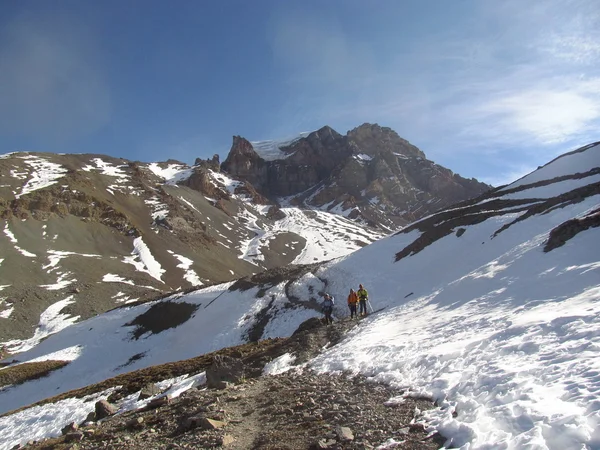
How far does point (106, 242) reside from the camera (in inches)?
4552

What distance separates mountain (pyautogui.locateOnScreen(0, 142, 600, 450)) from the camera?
26.0 feet

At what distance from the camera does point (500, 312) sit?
1638 centimetres

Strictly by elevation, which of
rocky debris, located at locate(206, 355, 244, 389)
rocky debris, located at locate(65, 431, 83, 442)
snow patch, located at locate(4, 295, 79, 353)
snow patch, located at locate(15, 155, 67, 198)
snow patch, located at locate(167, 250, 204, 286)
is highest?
snow patch, located at locate(15, 155, 67, 198)

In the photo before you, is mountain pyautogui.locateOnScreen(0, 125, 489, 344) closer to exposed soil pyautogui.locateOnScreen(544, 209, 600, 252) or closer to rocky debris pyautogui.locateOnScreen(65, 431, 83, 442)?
rocky debris pyautogui.locateOnScreen(65, 431, 83, 442)

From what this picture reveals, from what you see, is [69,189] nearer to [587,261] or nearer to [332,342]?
[332,342]

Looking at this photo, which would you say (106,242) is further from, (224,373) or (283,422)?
(283,422)

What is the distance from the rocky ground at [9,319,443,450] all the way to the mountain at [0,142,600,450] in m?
0.28

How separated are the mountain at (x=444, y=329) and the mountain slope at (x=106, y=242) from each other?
1028 inches

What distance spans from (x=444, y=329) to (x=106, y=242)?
11873cm

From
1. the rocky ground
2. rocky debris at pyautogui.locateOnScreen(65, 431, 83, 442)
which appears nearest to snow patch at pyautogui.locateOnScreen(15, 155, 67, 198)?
rocky debris at pyautogui.locateOnScreen(65, 431, 83, 442)

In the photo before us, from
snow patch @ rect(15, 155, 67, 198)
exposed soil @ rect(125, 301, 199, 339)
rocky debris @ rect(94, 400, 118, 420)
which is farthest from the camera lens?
snow patch @ rect(15, 155, 67, 198)

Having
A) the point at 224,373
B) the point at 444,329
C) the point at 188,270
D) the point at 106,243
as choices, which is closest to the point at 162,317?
the point at 224,373

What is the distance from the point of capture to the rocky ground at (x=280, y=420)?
26.2 ft

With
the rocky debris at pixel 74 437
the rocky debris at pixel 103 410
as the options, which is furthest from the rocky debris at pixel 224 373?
the rocky debris at pixel 74 437
